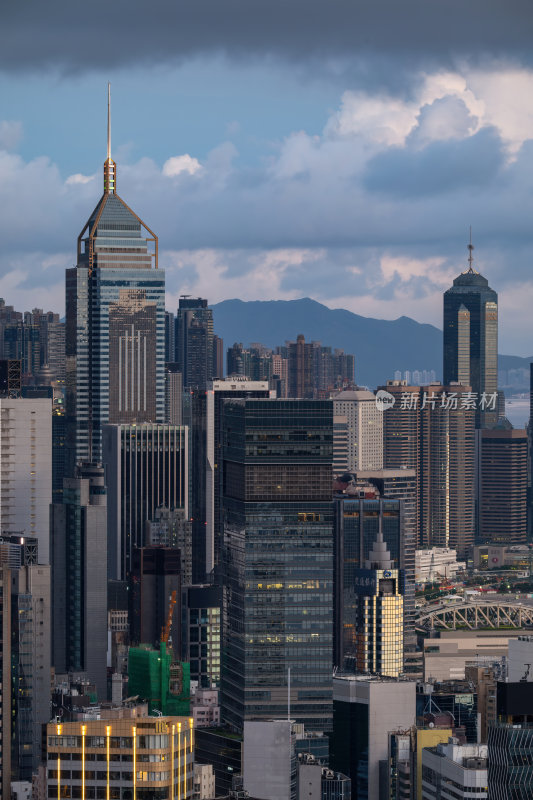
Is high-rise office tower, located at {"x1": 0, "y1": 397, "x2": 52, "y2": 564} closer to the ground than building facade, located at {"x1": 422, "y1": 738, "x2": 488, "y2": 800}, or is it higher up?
higher up

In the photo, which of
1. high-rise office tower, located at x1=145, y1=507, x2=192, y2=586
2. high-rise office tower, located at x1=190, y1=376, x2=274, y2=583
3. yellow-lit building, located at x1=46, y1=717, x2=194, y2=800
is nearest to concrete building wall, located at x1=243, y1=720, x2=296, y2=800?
yellow-lit building, located at x1=46, y1=717, x2=194, y2=800

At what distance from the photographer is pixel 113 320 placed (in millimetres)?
198250

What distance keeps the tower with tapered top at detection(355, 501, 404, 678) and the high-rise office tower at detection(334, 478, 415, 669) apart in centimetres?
97

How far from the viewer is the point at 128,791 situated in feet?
187

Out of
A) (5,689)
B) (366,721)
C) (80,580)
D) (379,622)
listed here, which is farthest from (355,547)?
(5,689)

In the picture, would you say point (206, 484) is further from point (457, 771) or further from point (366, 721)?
point (457, 771)

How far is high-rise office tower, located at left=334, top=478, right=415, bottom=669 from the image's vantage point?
13000 centimetres

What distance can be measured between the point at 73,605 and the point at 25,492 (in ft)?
54.8

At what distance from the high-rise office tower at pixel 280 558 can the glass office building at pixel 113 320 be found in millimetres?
83527

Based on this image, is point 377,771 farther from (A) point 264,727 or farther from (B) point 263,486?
(B) point 263,486

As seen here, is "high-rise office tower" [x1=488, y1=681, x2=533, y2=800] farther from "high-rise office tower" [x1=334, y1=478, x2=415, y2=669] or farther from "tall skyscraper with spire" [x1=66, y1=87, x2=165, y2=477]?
"tall skyscraper with spire" [x1=66, y1=87, x2=165, y2=477]

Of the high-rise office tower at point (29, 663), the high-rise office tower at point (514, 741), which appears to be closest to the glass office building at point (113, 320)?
the high-rise office tower at point (29, 663)

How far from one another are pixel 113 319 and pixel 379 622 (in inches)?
3001

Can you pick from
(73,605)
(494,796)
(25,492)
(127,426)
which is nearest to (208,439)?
(127,426)
